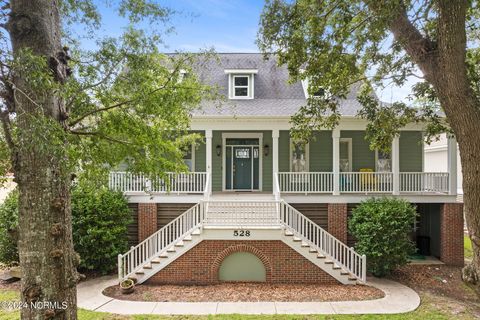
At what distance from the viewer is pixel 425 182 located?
10883mm

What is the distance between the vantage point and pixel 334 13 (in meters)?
7.54

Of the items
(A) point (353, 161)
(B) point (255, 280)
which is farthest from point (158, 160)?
(A) point (353, 161)

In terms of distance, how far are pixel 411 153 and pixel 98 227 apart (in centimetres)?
1245

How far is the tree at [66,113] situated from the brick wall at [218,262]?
3794 mm

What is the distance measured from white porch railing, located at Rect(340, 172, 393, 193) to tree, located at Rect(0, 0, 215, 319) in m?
6.93

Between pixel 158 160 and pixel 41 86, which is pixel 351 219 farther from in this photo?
pixel 41 86

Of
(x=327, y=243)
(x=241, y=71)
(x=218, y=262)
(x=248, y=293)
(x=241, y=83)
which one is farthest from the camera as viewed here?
(x=241, y=83)

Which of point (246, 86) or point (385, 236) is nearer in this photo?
point (385, 236)

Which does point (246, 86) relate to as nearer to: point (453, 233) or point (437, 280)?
point (453, 233)

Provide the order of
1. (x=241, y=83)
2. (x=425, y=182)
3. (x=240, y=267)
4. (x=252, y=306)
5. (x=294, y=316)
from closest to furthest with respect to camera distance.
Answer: (x=294, y=316) → (x=252, y=306) → (x=240, y=267) → (x=425, y=182) → (x=241, y=83)

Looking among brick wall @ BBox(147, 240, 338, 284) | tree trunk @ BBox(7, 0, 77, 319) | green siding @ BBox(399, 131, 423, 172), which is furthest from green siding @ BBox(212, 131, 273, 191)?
tree trunk @ BBox(7, 0, 77, 319)

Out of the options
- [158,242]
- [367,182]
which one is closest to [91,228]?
[158,242]

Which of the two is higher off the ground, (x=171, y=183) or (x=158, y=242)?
(x=171, y=183)

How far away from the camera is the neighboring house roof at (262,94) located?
11.6m
